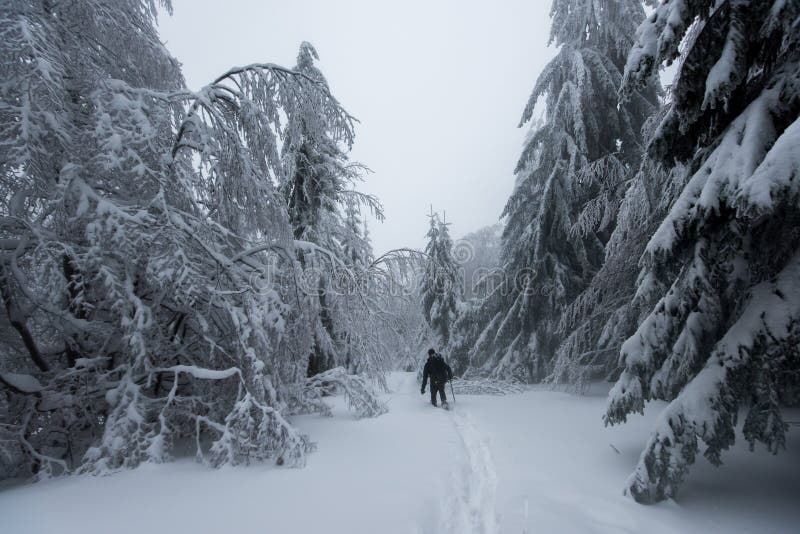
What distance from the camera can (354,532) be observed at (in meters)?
3.10

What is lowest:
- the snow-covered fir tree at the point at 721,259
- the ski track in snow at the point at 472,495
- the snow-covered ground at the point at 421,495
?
the ski track in snow at the point at 472,495

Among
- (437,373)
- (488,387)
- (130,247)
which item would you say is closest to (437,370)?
(437,373)

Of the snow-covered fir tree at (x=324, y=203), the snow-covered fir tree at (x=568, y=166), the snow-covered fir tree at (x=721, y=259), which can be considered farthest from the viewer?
the snow-covered fir tree at (x=568, y=166)

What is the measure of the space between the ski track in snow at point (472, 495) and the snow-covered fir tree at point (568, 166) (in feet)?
14.5

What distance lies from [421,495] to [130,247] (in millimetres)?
4147

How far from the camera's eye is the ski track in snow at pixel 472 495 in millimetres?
3662

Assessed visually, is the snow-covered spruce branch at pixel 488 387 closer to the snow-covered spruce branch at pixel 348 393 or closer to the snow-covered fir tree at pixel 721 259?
the snow-covered spruce branch at pixel 348 393

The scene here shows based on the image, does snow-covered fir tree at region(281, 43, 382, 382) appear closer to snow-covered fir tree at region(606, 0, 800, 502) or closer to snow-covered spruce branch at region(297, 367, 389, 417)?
Answer: snow-covered spruce branch at region(297, 367, 389, 417)

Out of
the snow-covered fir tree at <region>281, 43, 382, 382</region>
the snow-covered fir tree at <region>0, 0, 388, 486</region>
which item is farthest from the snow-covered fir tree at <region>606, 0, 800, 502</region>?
the snow-covered fir tree at <region>281, 43, 382, 382</region>

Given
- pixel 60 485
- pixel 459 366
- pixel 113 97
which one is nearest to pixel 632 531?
pixel 60 485

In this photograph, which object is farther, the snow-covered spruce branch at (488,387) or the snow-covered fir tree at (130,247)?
the snow-covered spruce branch at (488,387)

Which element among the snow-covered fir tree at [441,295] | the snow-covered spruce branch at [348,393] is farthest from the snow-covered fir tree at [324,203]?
A: the snow-covered fir tree at [441,295]

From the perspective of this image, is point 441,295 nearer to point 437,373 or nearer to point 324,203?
point 437,373

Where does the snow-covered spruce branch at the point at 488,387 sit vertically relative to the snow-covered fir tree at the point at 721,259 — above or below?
below
